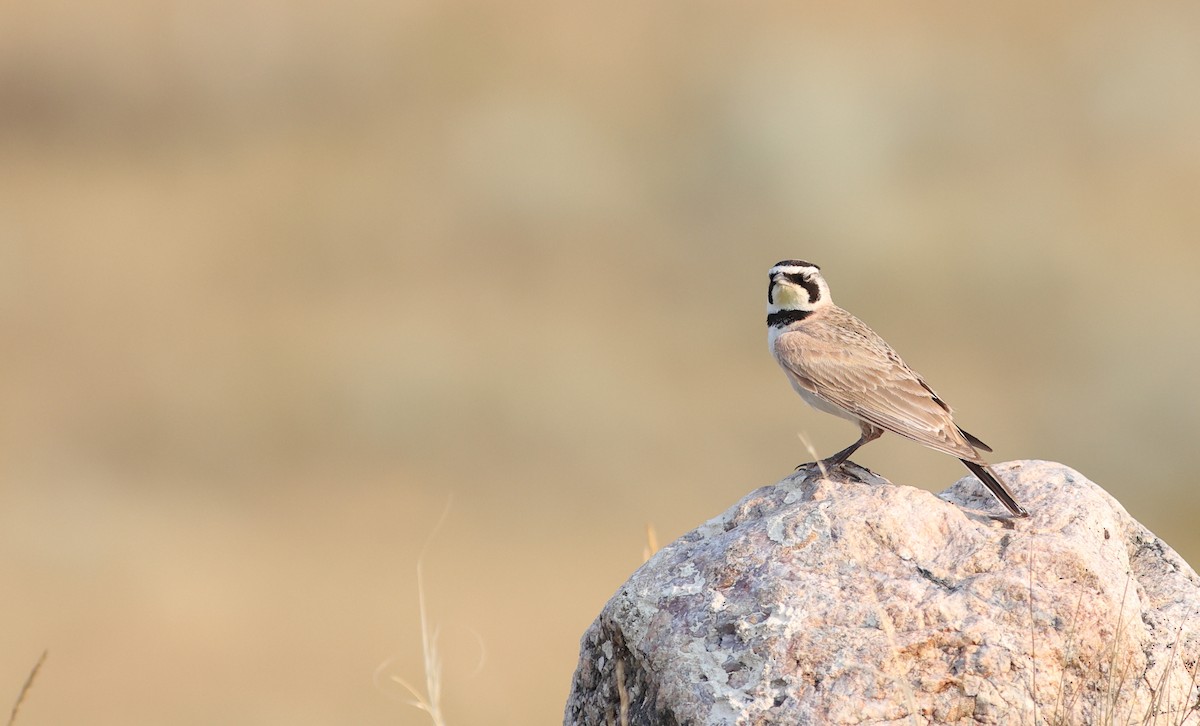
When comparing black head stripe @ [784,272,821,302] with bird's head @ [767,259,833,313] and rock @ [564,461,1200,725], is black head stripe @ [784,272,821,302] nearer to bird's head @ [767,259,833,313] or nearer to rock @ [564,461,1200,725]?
bird's head @ [767,259,833,313]

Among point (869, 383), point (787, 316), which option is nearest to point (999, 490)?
point (869, 383)

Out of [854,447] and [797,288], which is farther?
[797,288]

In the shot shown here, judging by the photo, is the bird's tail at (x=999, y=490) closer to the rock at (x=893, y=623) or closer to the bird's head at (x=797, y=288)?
the rock at (x=893, y=623)

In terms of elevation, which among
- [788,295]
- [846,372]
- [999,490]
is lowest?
[999,490]

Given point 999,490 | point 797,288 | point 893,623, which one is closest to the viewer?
point 893,623

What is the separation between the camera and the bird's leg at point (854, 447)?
5.85 meters

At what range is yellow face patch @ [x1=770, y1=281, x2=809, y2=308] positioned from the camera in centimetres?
695

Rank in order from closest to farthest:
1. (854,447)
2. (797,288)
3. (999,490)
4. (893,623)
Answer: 1. (893,623)
2. (999,490)
3. (854,447)
4. (797,288)

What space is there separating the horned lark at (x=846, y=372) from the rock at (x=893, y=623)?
69 cm

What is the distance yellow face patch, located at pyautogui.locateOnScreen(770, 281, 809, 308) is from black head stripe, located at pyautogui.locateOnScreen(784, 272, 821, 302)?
0.07 ft

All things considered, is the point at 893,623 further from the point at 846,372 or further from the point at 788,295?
the point at 788,295

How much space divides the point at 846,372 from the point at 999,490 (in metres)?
1.23

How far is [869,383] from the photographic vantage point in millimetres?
6328

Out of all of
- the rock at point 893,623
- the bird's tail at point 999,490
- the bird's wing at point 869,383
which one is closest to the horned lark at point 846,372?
the bird's wing at point 869,383
